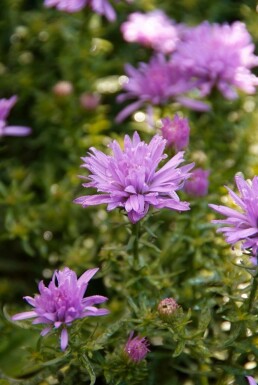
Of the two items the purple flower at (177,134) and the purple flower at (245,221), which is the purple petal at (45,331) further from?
the purple flower at (177,134)

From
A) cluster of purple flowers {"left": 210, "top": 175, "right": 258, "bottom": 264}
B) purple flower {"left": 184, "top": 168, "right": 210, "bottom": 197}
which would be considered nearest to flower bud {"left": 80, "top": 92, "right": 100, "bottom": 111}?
purple flower {"left": 184, "top": 168, "right": 210, "bottom": 197}

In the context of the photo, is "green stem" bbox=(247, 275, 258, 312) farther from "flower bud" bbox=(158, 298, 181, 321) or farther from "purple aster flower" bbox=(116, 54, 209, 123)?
"purple aster flower" bbox=(116, 54, 209, 123)

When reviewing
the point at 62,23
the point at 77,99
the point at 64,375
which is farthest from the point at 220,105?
the point at 64,375

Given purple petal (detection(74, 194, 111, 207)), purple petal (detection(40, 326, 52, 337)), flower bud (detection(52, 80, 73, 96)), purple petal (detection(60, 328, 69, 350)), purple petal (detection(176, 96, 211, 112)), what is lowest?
flower bud (detection(52, 80, 73, 96))

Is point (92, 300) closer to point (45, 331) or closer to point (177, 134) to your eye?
point (45, 331)

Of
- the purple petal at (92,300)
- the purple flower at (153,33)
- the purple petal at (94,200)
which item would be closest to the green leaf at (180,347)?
the purple petal at (92,300)

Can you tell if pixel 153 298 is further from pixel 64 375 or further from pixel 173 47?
pixel 173 47
